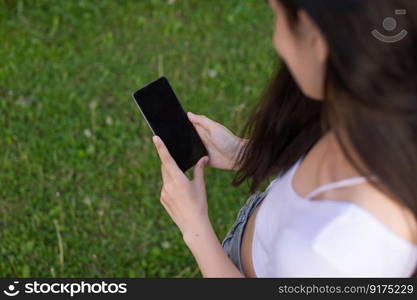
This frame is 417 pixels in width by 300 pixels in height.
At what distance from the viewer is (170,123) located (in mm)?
1706

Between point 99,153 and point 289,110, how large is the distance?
1546mm

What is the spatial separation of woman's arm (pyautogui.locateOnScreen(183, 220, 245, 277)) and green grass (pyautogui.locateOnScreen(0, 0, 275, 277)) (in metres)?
1.10

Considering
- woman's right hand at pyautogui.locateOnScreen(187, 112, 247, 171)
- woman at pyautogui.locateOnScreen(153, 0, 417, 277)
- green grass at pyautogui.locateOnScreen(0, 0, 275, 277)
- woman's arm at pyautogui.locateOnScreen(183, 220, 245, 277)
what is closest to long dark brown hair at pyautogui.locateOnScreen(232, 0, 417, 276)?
woman at pyautogui.locateOnScreen(153, 0, 417, 277)

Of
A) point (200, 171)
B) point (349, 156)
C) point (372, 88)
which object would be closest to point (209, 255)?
point (200, 171)

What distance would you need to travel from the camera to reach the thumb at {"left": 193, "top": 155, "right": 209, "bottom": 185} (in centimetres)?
162

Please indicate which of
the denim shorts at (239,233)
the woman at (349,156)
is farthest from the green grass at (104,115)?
the woman at (349,156)

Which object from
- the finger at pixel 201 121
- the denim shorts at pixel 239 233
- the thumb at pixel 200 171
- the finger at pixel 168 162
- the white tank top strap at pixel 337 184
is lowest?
the denim shorts at pixel 239 233

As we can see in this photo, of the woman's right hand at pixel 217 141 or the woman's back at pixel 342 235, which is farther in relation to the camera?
the woman's right hand at pixel 217 141

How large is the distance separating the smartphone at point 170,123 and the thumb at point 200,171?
0.02 m

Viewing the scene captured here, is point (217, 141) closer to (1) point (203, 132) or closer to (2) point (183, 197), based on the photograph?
(1) point (203, 132)

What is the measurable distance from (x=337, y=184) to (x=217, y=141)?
667 millimetres

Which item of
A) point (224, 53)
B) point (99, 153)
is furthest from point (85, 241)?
point (224, 53)

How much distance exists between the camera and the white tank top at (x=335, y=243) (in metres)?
1.02

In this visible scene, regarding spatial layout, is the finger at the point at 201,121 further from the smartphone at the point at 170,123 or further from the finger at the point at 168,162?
the finger at the point at 168,162
